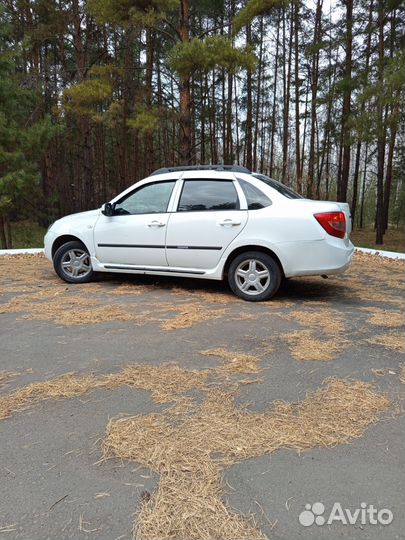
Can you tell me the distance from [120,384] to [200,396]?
590 millimetres

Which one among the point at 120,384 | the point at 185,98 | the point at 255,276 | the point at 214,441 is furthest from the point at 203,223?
the point at 185,98

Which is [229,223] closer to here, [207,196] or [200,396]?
[207,196]

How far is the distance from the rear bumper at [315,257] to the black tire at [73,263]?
3.20 meters

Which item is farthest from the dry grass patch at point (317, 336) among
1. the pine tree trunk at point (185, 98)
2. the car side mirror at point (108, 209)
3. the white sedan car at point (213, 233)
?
the pine tree trunk at point (185, 98)

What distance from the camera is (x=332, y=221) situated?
482 centimetres

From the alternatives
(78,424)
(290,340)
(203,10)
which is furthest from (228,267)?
(203,10)

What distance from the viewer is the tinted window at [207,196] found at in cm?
532

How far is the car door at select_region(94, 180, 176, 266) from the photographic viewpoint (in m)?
5.62

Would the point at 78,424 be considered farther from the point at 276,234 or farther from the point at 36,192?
the point at 36,192

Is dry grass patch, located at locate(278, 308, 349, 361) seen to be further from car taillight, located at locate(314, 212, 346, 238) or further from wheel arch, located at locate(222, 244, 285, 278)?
car taillight, located at locate(314, 212, 346, 238)

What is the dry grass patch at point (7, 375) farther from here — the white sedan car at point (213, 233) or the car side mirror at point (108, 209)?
the car side mirror at point (108, 209)

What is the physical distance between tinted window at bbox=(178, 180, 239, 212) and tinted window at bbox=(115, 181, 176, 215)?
0.90 ft

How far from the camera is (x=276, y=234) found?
16.2ft

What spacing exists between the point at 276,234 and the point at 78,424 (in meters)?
3.43
